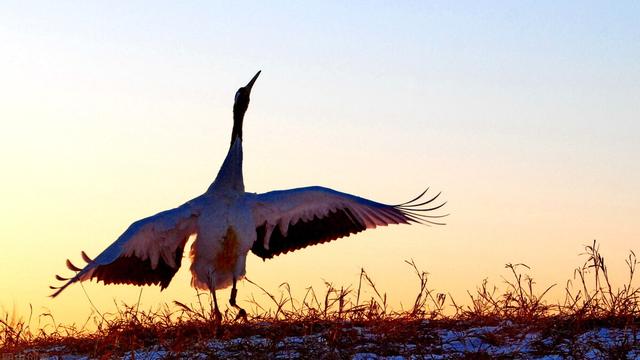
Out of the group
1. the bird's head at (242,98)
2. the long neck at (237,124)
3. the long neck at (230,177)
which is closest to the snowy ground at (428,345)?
the long neck at (230,177)

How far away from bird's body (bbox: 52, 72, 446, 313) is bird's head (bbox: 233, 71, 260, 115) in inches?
1.0

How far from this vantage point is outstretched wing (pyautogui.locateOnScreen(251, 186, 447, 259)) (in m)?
9.80

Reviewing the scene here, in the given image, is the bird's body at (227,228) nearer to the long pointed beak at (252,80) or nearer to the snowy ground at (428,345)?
the long pointed beak at (252,80)

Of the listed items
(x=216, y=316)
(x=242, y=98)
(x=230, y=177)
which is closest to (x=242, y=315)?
(x=216, y=316)

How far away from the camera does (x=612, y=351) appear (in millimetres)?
6168

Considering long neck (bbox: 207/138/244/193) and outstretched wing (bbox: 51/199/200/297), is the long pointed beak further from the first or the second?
outstretched wing (bbox: 51/199/200/297)

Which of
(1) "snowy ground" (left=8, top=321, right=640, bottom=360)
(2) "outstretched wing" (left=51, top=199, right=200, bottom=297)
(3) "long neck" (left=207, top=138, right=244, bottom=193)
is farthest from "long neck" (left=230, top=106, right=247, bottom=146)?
(1) "snowy ground" (left=8, top=321, right=640, bottom=360)

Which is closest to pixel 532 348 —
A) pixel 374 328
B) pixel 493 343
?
pixel 493 343

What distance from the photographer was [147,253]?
9438 mm

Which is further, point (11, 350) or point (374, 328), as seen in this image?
point (11, 350)

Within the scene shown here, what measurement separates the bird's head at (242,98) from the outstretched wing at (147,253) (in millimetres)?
1569

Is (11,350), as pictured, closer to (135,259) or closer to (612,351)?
(135,259)

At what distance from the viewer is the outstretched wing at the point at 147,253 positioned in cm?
886

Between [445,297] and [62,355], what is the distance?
2940 mm
